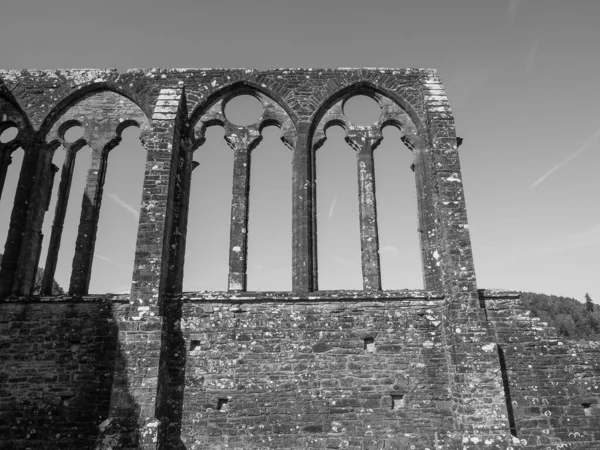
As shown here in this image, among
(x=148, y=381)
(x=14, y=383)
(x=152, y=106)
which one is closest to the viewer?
(x=148, y=381)

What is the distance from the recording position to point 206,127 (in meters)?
9.99

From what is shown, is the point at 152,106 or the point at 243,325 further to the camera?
the point at 152,106

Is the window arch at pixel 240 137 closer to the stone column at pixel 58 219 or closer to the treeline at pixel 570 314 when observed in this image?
the stone column at pixel 58 219

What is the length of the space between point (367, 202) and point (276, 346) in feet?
10.8

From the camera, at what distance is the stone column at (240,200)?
28.9ft

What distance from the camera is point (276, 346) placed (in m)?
8.14

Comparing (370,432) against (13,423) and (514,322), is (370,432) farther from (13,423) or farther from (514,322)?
(13,423)

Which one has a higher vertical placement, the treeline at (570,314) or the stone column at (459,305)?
the treeline at (570,314)

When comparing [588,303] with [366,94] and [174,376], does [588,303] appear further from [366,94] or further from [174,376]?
[174,376]

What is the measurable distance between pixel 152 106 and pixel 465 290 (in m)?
7.15

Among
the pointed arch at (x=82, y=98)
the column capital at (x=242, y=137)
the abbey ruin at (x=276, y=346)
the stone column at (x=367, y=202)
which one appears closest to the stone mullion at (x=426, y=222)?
the abbey ruin at (x=276, y=346)

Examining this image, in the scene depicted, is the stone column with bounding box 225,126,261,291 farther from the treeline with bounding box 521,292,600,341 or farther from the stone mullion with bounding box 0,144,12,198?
the treeline with bounding box 521,292,600,341

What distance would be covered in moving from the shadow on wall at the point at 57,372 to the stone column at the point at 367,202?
449 cm

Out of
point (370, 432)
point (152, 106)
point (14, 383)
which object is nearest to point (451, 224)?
point (370, 432)
